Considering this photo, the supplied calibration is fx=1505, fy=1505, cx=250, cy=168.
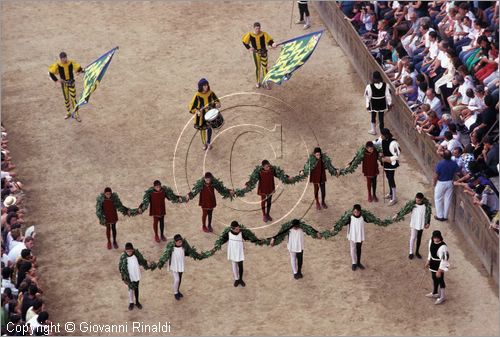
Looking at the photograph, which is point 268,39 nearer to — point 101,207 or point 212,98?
point 212,98

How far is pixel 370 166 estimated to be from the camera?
34.0 metres

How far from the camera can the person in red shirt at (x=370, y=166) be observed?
33781 millimetres

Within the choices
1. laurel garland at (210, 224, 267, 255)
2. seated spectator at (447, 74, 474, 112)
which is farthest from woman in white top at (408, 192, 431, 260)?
seated spectator at (447, 74, 474, 112)

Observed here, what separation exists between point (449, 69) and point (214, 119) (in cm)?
575

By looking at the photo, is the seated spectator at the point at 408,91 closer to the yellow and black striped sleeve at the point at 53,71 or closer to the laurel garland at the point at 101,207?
the laurel garland at the point at 101,207

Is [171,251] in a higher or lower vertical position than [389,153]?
lower

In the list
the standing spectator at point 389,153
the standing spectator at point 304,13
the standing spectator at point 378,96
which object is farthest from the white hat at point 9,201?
the standing spectator at point 304,13

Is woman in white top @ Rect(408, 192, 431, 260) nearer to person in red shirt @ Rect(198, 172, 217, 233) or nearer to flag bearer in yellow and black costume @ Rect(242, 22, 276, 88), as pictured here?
person in red shirt @ Rect(198, 172, 217, 233)

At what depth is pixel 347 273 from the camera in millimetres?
32406

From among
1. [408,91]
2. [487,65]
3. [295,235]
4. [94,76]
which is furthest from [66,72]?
[487,65]

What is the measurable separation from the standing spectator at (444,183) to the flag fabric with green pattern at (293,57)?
484 centimetres

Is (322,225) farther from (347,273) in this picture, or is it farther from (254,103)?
(254,103)

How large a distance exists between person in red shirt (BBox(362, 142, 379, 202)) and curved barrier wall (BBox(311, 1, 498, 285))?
4.71 ft

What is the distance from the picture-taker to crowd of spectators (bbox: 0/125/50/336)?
2984cm
